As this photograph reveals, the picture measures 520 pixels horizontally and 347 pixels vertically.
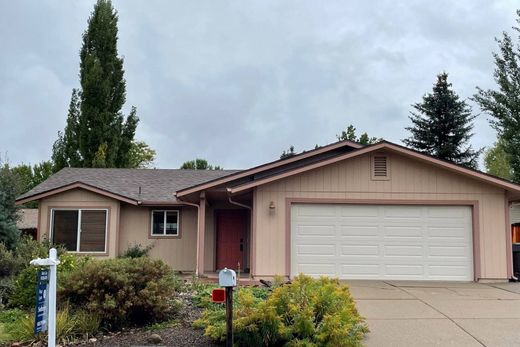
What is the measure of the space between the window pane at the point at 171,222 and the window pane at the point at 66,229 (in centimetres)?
277

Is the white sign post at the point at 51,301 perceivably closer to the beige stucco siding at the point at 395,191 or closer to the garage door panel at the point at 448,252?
the beige stucco siding at the point at 395,191

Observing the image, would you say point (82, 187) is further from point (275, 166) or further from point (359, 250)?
point (359, 250)

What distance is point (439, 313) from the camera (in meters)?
8.00

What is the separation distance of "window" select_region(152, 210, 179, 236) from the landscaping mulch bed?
937cm

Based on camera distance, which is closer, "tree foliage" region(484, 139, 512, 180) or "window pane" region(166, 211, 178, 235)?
"window pane" region(166, 211, 178, 235)

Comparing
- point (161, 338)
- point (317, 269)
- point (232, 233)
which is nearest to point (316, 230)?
point (317, 269)

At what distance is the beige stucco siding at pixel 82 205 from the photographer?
15.4 m

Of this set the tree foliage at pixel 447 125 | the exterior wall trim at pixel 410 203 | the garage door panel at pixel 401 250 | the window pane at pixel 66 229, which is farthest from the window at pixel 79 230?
the tree foliage at pixel 447 125

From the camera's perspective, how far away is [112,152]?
32.5 m

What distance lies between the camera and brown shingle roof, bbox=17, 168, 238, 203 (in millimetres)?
16406

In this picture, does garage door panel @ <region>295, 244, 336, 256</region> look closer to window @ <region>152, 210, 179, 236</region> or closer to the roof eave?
window @ <region>152, 210, 179, 236</region>

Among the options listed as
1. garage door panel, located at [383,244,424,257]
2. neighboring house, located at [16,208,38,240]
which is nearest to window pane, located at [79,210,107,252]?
neighboring house, located at [16,208,38,240]

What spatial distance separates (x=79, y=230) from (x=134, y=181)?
3.38 meters

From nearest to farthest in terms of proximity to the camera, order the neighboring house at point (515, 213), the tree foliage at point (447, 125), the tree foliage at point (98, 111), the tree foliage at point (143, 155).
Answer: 1. the neighboring house at point (515, 213)
2. the tree foliage at point (447, 125)
3. the tree foliage at point (98, 111)
4. the tree foliage at point (143, 155)
